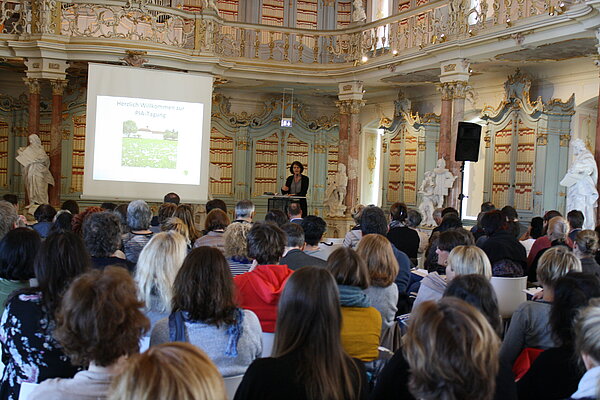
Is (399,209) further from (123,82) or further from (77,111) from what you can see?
(77,111)

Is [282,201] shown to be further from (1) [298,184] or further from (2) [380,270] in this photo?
(2) [380,270]

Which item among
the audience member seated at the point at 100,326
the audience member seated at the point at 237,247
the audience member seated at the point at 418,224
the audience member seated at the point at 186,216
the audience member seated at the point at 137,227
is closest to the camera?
the audience member seated at the point at 100,326

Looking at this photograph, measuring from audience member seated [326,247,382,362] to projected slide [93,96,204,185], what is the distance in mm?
9697

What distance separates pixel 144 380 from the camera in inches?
54.6

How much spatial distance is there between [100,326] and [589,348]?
1600mm

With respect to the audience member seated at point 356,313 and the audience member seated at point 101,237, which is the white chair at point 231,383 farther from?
the audience member seated at point 101,237

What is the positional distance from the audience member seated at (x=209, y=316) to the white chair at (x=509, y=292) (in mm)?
2773

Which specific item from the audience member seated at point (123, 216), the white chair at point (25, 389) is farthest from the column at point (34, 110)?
the white chair at point (25, 389)

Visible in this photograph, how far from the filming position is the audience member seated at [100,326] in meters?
1.96

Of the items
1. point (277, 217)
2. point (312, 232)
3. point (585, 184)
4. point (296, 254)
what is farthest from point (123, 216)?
point (585, 184)

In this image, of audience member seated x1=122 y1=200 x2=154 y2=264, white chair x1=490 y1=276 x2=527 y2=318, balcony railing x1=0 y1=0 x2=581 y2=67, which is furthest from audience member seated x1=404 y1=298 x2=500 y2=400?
balcony railing x1=0 y1=0 x2=581 y2=67

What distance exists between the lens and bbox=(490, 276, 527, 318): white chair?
4871mm

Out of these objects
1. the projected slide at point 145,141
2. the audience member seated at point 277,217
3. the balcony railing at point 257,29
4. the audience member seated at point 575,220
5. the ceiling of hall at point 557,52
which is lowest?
the audience member seated at point 277,217

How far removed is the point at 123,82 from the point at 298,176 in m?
4.08
